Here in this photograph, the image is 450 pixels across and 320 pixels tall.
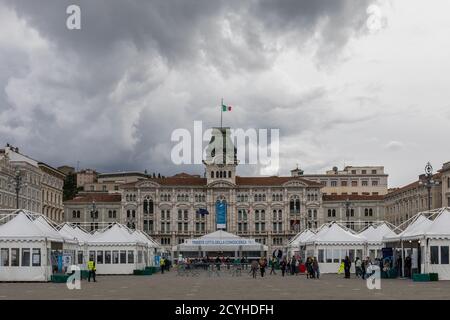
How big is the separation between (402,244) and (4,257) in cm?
2419

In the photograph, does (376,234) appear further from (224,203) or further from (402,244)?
(224,203)

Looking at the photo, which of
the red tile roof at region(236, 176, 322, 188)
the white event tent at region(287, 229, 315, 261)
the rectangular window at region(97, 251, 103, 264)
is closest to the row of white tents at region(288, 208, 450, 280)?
the white event tent at region(287, 229, 315, 261)

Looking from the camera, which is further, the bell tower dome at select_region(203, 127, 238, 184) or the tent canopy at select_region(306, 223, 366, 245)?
the bell tower dome at select_region(203, 127, 238, 184)

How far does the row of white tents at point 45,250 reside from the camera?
48.4 m

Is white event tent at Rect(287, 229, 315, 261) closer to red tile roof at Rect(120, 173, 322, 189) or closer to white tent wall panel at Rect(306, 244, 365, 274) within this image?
white tent wall panel at Rect(306, 244, 365, 274)

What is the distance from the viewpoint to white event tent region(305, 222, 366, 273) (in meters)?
63.5

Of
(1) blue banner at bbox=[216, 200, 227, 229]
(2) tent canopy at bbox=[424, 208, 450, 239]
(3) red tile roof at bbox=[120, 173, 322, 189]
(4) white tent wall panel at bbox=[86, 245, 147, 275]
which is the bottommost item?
(4) white tent wall panel at bbox=[86, 245, 147, 275]

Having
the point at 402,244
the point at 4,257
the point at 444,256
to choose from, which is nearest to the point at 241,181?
the point at 402,244

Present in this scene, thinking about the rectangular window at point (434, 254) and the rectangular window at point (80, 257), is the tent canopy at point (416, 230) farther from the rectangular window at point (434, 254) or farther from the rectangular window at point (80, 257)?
the rectangular window at point (80, 257)

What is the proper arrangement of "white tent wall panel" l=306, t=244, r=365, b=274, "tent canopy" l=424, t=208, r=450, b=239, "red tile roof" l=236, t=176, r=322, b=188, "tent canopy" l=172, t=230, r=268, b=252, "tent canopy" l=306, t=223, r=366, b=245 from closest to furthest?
"tent canopy" l=424, t=208, r=450, b=239 < "tent canopy" l=306, t=223, r=366, b=245 < "white tent wall panel" l=306, t=244, r=365, b=274 < "tent canopy" l=172, t=230, r=268, b=252 < "red tile roof" l=236, t=176, r=322, b=188

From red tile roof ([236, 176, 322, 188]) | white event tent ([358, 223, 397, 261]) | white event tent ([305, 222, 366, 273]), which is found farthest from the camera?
red tile roof ([236, 176, 322, 188])

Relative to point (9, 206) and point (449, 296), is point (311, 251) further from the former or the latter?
point (9, 206)

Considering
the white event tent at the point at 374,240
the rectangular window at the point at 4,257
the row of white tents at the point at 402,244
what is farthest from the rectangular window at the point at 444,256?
the rectangular window at the point at 4,257

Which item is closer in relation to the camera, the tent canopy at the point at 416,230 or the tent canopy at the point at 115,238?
the tent canopy at the point at 416,230
